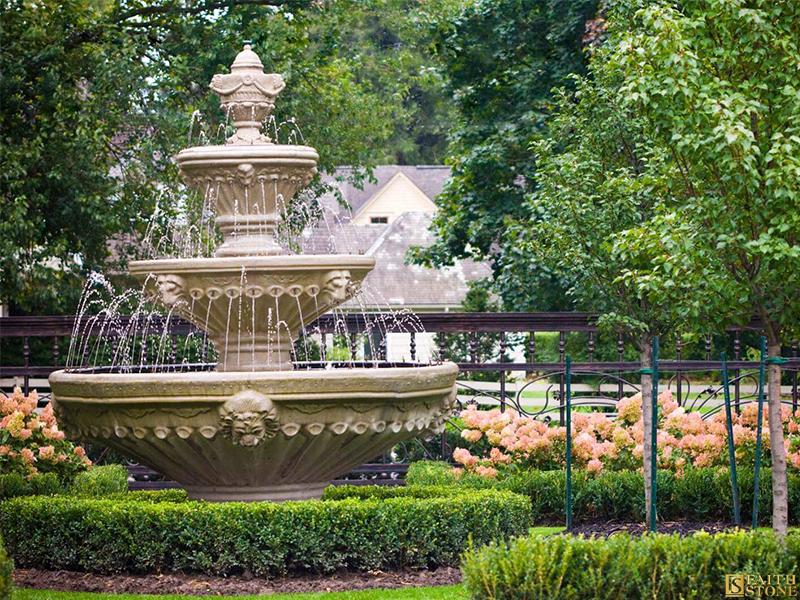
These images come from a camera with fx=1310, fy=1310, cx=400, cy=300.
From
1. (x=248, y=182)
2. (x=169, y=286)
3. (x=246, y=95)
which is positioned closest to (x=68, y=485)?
(x=169, y=286)

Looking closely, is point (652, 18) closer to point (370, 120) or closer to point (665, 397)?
point (665, 397)

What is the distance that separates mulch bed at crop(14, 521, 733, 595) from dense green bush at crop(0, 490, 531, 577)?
7 centimetres

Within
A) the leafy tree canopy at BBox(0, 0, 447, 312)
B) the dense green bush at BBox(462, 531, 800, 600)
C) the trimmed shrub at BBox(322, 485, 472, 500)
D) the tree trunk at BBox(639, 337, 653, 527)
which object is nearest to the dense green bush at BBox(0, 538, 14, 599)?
the dense green bush at BBox(462, 531, 800, 600)

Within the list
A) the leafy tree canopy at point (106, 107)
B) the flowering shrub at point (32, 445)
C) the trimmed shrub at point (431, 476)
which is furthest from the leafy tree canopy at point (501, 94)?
the flowering shrub at point (32, 445)

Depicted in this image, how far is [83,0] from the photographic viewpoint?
18.7 metres

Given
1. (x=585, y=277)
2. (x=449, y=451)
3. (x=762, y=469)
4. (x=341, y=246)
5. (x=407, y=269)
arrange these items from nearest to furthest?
1. (x=762, y=469)
2. (x=585, y=277)
3. (x=449, y=451)
4. (x=407, y=269)
5. (x=341, y=246)

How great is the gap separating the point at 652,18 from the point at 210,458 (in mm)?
4089

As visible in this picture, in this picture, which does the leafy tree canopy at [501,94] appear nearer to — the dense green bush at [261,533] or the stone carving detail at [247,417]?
the dense green bush at [261,533]

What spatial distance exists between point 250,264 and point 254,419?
1.10 meters

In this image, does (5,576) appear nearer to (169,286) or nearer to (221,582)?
(221,582)

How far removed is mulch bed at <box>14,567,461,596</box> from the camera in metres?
8.03

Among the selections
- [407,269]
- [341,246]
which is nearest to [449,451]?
[407,269]

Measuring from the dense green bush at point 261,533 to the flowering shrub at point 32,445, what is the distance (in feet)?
6.85

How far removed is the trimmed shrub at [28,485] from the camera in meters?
9.81
